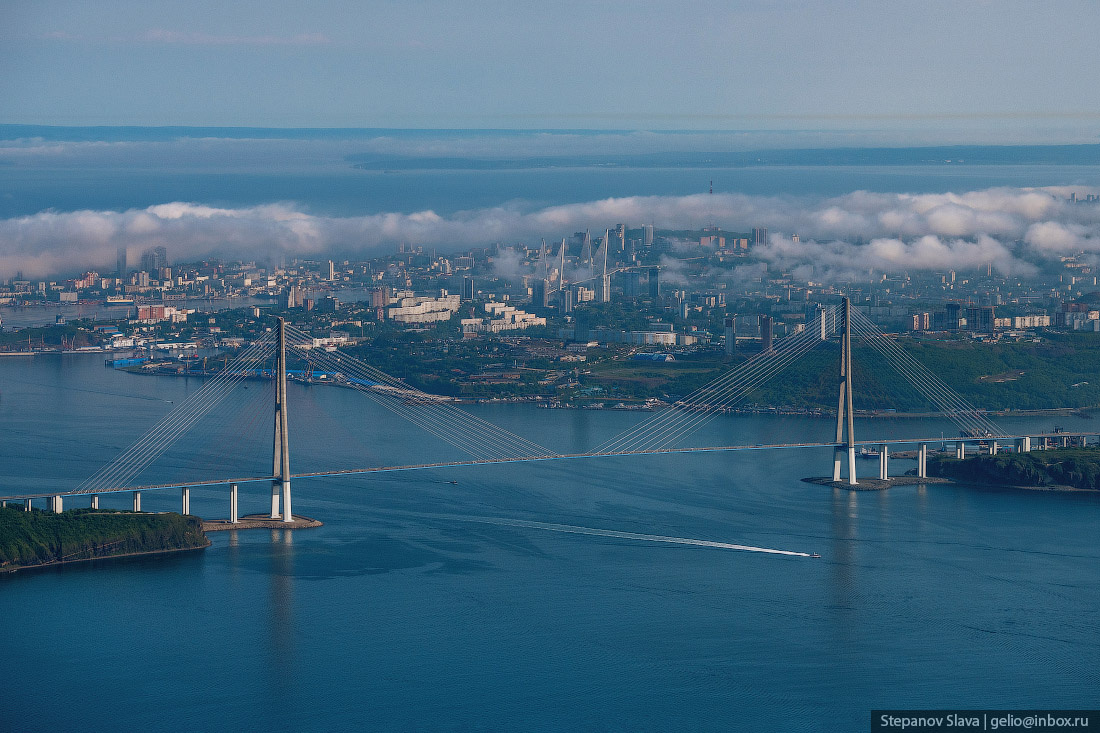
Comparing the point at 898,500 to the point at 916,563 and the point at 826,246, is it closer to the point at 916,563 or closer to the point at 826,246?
the point at 916,563

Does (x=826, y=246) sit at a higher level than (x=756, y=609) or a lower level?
higher

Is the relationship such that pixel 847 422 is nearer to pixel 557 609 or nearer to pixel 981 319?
pixel 557 609

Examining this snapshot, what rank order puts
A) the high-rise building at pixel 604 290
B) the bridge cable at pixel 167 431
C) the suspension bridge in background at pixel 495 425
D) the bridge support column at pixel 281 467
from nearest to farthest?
the bridge support column at pixel 281 467 < the suspension bridge in background at pixel 495 425 < the bridge cable at pixel 167 431 < the high-rise building at pixel 604 290

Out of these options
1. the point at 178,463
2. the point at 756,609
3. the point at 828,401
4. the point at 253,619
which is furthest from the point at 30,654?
the point at 828,401

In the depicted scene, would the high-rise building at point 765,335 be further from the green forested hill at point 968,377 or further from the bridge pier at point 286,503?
the bridge pier at point 286,503

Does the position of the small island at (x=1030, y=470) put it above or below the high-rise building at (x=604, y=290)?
below

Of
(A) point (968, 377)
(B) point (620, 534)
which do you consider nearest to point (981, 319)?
(A) point (968, 377)

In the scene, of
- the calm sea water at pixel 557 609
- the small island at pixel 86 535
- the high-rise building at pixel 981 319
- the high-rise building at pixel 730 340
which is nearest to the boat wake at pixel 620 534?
the calm sea water at pixel 557 609
